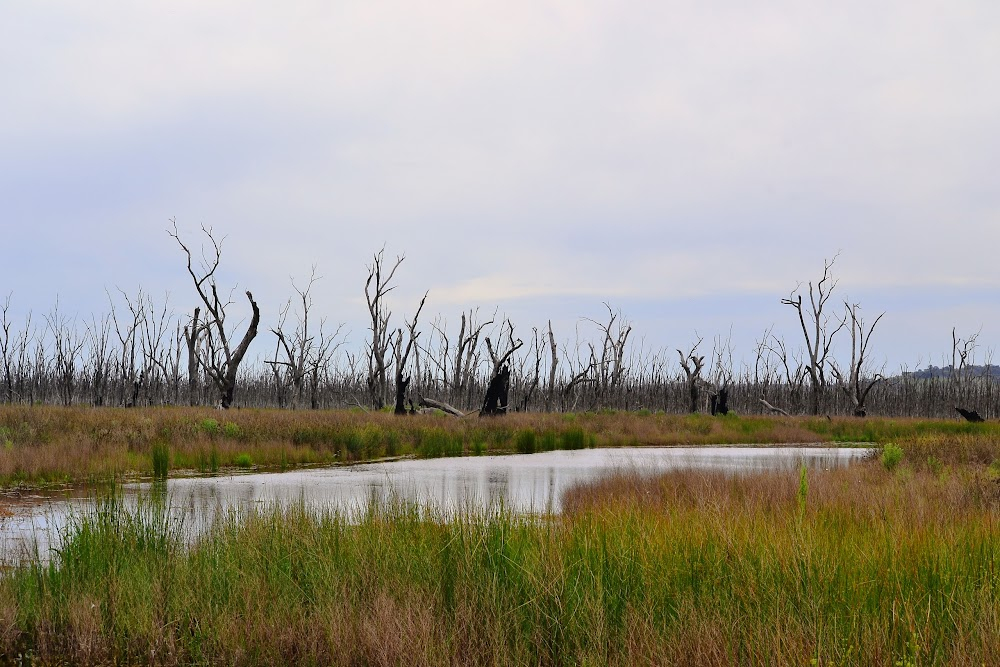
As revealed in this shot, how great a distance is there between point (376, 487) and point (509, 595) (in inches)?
346

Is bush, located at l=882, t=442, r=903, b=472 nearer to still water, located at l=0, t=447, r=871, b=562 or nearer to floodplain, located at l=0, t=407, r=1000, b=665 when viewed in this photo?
still water, located at l=0, t=447, r=871, b=562

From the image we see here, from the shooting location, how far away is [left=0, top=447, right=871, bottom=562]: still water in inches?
361

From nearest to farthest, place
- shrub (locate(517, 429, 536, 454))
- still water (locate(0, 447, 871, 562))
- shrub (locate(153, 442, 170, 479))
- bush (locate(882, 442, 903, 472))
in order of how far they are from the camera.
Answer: still water (locate(0, 447, 871, 562)), shrub (locate(153, 442, 170, 479)), bush (locate(882, 442, 903, 472)), shrub (locate(517, 429, 536, 454))

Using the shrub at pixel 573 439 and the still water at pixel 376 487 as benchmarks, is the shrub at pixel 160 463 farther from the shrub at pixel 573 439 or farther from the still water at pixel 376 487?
the shrub at pixel 573 439

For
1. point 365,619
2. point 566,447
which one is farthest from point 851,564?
point 566,447

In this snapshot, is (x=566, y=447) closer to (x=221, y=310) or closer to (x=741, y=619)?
(x=741, y=619)

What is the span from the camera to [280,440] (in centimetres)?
2041

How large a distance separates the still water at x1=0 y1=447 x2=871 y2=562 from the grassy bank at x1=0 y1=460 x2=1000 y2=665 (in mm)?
1177

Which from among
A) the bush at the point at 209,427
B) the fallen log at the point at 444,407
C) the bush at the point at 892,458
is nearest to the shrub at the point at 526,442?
the fallen log at the point at 444,407

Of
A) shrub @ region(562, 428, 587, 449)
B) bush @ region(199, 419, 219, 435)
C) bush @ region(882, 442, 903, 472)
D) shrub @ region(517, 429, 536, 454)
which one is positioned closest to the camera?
bush @ region(882, 442, 903, 472)

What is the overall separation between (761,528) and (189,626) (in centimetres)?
416

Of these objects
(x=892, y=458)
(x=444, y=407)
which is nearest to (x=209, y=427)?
(x=444, y=407)

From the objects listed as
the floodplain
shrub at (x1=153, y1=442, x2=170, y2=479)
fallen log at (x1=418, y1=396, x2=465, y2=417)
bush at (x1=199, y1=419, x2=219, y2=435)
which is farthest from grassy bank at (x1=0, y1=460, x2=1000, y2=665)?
Answer: fallen log at (x1=418, y1=396, x2=465, y2=417)

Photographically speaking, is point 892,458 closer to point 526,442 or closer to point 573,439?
point 526,442
